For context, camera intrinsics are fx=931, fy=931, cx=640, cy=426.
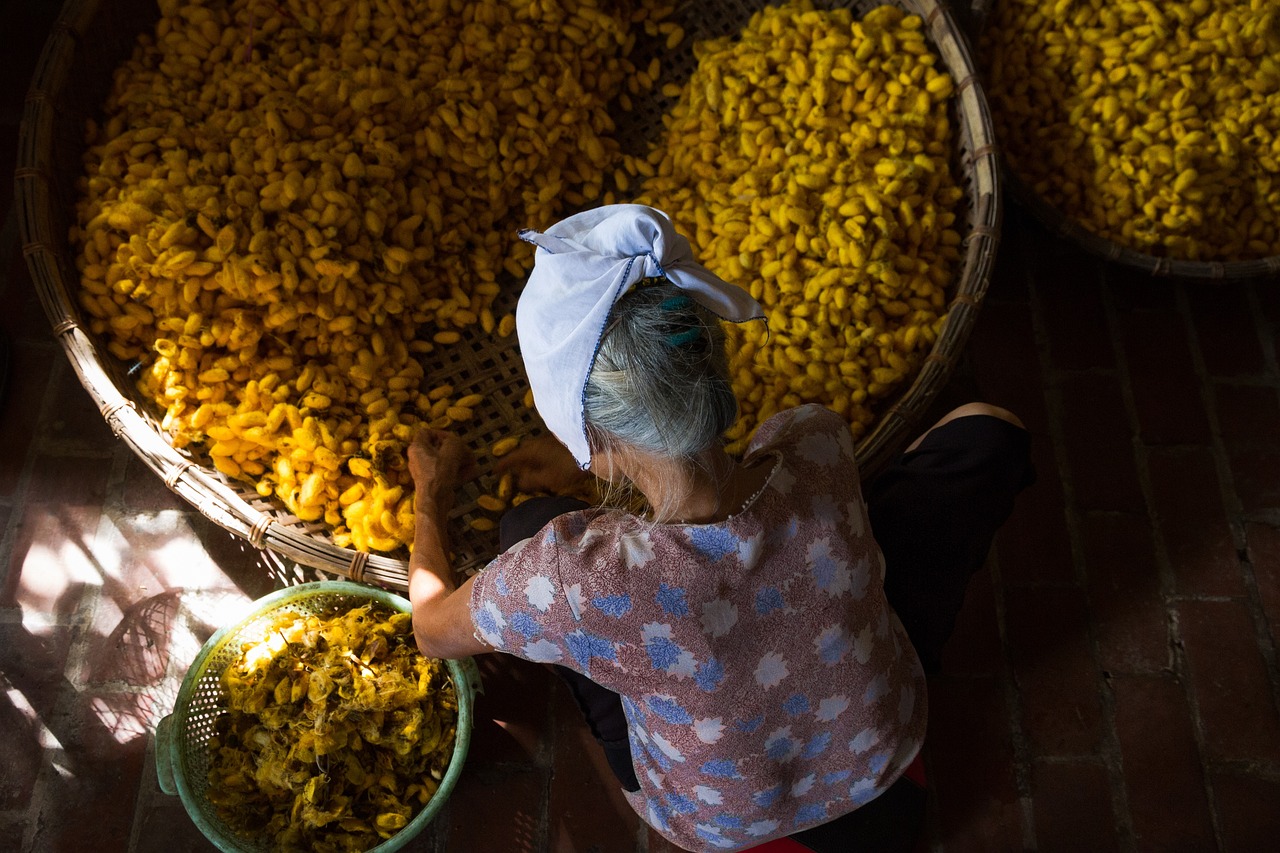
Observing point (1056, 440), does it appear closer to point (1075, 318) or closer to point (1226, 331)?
point (1075, 318)

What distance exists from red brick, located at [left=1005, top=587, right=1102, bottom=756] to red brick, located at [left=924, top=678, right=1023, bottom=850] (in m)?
0.07

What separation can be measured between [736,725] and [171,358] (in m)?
1.15

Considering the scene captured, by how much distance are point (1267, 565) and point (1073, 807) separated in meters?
0.70

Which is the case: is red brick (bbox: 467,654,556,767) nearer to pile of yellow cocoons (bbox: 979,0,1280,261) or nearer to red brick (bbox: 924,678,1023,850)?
red brick (bbox: 924,678,1023,850)

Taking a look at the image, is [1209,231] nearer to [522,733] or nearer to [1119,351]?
[1119,351]

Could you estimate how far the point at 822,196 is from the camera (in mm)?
1760

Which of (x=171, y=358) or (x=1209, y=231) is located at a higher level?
(x=171, y=358)

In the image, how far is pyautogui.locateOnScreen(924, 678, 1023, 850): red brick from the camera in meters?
1.82

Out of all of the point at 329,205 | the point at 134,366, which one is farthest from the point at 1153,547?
the point at 134,366

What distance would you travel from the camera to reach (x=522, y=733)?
1.86 m

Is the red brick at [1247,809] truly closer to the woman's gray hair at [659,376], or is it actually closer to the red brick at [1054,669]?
the red brick at [1054,669]

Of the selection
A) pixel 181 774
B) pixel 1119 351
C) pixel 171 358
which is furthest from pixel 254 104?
pixel 1119 351

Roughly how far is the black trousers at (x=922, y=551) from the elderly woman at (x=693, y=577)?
0.10 m

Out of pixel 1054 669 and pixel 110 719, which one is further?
pixel 1054 669
